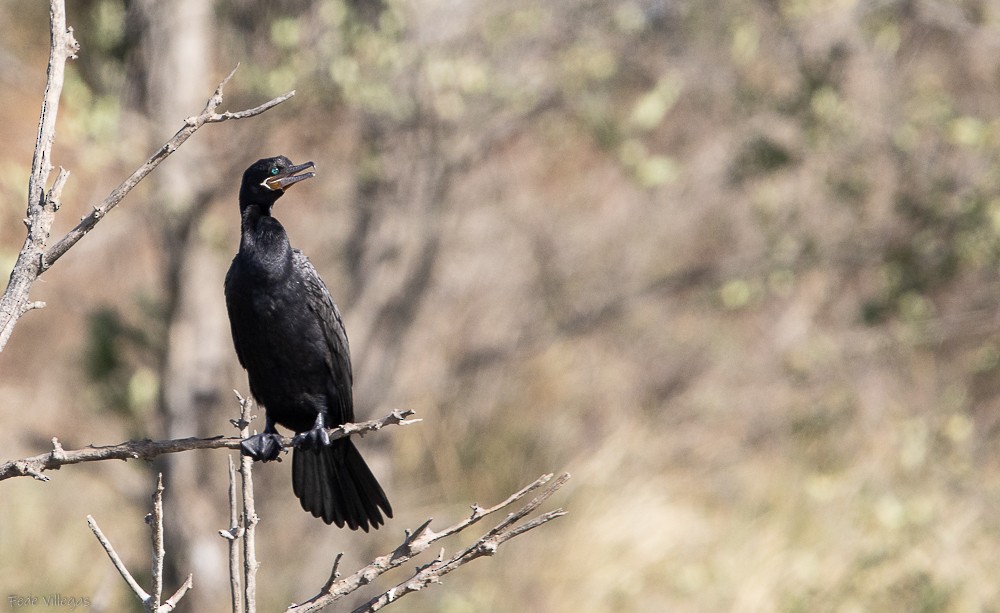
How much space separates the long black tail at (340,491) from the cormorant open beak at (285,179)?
2.68ft

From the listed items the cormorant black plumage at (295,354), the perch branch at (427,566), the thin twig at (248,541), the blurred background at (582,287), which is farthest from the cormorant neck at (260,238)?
the blurred background at (582,287)

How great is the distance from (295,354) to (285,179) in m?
0.63

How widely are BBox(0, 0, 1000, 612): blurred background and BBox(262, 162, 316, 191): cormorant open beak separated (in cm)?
201

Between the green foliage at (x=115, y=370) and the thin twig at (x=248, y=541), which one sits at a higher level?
the green foliage at (x=115, y=370)

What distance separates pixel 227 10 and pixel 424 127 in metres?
1.26

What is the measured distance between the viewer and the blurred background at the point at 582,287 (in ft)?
21.5

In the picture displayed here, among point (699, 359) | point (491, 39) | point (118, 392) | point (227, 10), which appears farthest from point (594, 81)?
point (699, 359)

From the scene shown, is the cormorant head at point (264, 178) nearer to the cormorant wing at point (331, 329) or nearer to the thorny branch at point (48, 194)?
the cormorant wing at point (331, 329)

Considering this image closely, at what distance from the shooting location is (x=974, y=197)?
21.3ft

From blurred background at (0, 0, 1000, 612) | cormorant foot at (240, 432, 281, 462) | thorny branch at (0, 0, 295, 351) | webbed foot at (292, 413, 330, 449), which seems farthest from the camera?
blurred background at (0, 0, 1000, 612)

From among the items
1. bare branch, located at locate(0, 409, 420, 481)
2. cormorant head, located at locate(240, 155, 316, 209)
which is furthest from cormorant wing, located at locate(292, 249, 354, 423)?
bare branch, located at locate(0, 409, 420, 481)

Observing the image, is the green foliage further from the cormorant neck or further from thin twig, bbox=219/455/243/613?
thin twig, bbox=219/455/243/613

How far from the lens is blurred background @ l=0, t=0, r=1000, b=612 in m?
6.55

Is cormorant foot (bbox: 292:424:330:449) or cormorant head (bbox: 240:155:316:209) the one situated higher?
cormorant head (bbox: 240:155:316:209)
